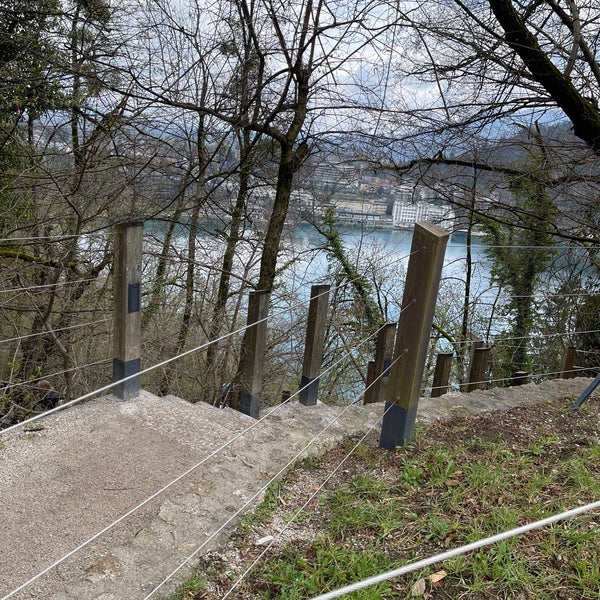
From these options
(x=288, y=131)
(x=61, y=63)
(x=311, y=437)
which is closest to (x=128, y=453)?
(x=311, y=437)

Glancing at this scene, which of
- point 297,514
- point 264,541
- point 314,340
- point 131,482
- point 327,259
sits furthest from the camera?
point 327,259

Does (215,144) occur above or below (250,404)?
above

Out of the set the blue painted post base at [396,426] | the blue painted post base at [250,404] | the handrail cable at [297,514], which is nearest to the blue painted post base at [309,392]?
the blue painted post base at [250,404]

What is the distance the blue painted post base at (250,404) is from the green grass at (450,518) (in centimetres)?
80

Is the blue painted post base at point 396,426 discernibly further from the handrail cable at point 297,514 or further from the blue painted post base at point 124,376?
the blue painted post base at point 124,376

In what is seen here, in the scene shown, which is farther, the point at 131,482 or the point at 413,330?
the point at 413,330

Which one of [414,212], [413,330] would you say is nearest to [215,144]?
[414,212]

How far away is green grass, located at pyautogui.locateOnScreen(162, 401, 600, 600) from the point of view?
202cm

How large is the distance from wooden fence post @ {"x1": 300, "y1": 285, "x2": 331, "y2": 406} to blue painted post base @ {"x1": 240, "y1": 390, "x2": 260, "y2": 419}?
12.8 inches

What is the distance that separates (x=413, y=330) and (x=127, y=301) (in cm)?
175

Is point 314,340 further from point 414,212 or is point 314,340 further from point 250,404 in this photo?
point 414,212

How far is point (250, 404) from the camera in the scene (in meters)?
3.75

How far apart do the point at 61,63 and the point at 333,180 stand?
374cm

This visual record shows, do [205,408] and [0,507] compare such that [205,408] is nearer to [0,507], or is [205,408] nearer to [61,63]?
[0,507]
